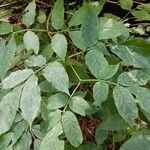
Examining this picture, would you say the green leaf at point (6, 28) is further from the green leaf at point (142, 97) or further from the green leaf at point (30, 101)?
the green leaf at point (142, 97)

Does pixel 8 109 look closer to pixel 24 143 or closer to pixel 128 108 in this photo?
pixel 24 143

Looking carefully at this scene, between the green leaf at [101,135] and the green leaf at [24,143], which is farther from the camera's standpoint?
the green leaf at [101,135]


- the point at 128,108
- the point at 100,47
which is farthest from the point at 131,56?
the point at 128,108

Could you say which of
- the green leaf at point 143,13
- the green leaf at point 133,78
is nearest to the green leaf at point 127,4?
the green leaf at point 143,13

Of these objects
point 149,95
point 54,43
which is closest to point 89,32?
point 54,43

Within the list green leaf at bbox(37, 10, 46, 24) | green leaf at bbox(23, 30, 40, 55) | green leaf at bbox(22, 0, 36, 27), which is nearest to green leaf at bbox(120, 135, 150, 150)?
green leaf at bbox(23, 30, 40, 55)

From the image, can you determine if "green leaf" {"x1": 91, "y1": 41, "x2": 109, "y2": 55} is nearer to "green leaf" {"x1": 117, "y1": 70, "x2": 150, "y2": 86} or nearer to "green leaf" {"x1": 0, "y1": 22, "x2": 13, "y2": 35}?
"green leaf" {"x1": 117, "y1": 70, "x2": 150, "y2": 86}
